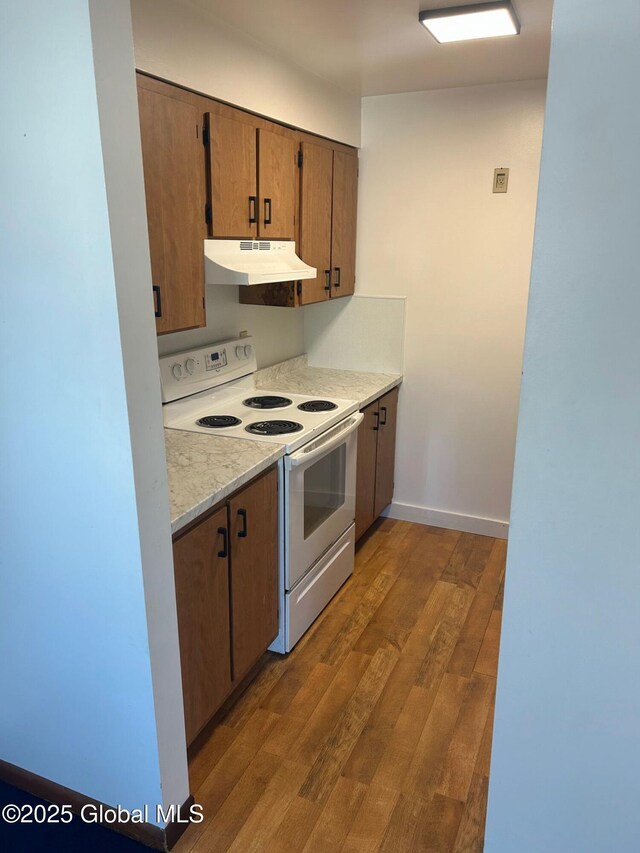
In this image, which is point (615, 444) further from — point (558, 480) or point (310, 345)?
point (310, 345)

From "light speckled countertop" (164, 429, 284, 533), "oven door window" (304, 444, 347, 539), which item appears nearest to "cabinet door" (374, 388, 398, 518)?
"oven door window" (304, 444, 347, 539)

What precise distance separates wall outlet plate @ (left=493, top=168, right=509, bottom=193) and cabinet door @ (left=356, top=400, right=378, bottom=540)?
1247mm

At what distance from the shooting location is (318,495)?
2.73 metres

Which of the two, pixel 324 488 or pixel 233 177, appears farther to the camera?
pixel 324 488

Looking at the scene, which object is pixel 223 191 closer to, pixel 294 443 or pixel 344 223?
pixel 294 443

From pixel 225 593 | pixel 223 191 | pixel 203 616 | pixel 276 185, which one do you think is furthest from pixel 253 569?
pixel 276 185

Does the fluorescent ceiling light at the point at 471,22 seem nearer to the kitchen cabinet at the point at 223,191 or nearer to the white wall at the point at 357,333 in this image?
the kitchen cabinet at the point at 223,191

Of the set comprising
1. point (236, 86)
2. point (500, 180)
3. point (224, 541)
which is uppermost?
point (236, 86)

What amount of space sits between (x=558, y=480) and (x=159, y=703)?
1.17 meters

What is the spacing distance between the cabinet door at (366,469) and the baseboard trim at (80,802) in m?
1.71

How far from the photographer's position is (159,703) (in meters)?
1.66

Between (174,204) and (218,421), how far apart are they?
35.8 inches

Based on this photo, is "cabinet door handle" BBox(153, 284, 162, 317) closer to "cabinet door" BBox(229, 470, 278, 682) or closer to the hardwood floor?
"cabinet door" BBox(229, 470, 278, 682)

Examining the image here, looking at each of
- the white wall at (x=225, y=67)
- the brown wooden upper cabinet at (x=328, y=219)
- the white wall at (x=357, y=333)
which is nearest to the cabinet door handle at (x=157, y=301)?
the white wall at (x=225, y=67)
